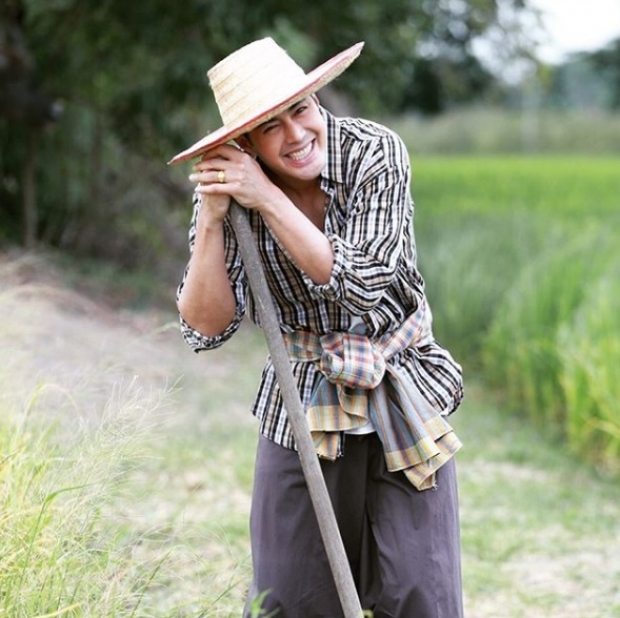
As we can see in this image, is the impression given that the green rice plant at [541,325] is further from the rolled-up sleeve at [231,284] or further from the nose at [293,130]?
the nose at [293,130]

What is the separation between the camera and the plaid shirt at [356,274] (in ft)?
7.27

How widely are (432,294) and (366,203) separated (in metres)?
6.35

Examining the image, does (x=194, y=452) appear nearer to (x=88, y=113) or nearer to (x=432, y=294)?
(x=432, y=294)

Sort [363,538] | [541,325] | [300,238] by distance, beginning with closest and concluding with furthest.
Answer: [300,238]
[363,538]
[541,325]

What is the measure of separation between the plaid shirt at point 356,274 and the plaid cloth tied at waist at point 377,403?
1.0 inches

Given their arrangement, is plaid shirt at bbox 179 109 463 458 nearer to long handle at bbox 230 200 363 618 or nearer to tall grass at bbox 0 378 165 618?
long handle at bbox 230 200 363 618

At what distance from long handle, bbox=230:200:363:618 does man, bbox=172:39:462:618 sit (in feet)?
0.20

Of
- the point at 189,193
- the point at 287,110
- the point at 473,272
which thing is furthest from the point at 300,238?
the point at 189,193

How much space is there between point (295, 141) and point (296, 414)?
19.5 inches

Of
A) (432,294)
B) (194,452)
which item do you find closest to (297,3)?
(432,294)

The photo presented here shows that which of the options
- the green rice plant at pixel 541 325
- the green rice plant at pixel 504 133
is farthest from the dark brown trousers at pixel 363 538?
the green rice plant at pixel 504 133

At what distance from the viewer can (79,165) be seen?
36.7 feet

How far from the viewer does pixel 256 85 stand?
2.21 m

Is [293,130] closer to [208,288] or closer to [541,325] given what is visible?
[208,288]
